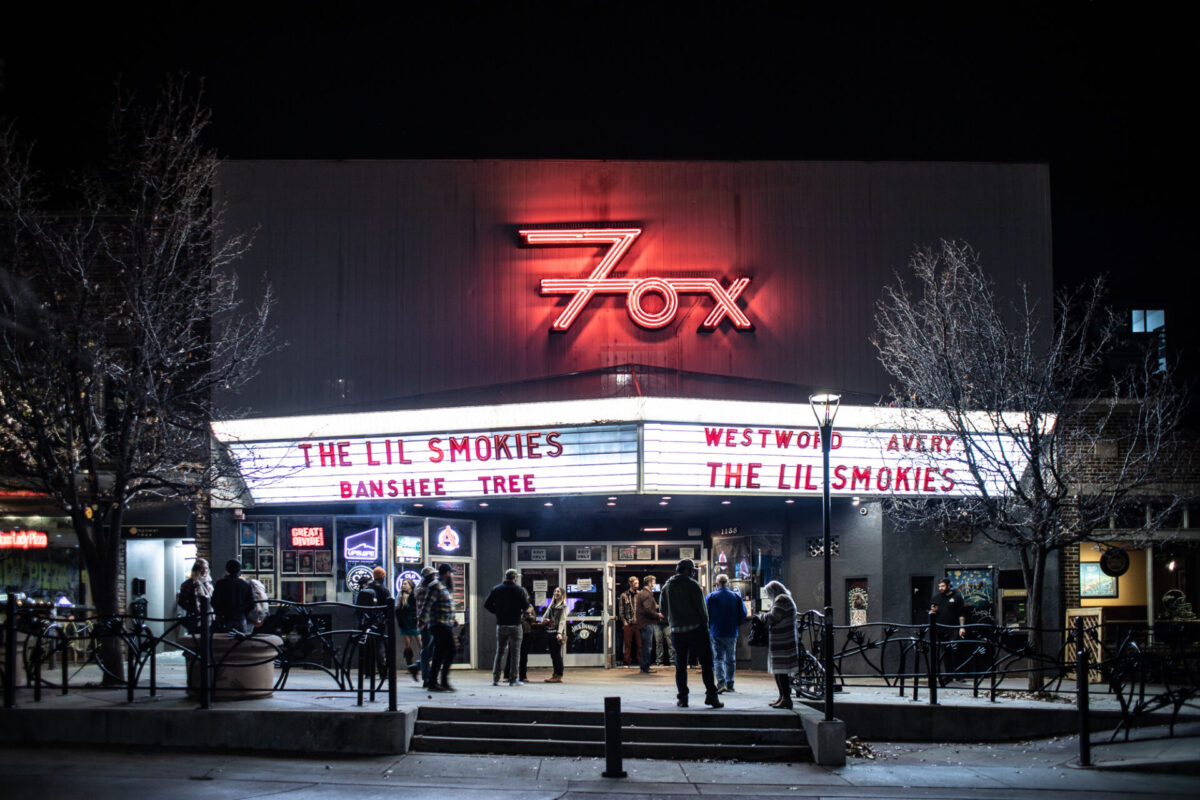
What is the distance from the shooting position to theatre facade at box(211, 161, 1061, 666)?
19797mm

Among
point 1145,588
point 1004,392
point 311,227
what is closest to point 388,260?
point 311,227

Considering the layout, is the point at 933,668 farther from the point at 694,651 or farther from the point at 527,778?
the point at 527,778

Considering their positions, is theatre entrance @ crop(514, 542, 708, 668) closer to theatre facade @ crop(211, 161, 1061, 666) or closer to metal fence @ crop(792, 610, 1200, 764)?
theatre facade @ crop(211, 161, 1061, 666)

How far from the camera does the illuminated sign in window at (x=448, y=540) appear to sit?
2142 centimetres

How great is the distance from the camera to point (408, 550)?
20.7 m

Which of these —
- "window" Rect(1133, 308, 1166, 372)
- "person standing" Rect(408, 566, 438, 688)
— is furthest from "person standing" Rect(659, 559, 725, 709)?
"window" Rect(1133, 308, 1166, 372)

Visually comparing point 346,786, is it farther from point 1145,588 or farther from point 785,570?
point 1145,588

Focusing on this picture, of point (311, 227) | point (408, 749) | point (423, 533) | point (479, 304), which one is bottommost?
point (408, 749)

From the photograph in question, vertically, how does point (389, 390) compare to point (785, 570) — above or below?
above

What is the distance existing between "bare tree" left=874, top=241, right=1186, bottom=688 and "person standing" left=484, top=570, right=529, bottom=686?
22.5 feet

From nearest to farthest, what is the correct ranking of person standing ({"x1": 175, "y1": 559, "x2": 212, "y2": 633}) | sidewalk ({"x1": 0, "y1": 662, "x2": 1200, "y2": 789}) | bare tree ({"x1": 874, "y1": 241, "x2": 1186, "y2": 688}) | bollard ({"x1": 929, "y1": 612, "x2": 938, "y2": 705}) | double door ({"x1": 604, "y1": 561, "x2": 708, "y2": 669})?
sidewalk ({"x1": 0, "y1": 662, "x2": 1200, "y2": 789}), bollard ({"x1": 929, "y1": 612, "x2": 938, "y2": 705}), person standing ({"x1": 175, "y1": 559, "x2": 212, "y2": 633}), bare tree ({"x1": 874, "y1": 241, "x2": 1186, "y2": 688}), double door ({"x1": 604, "y1": 561, "x2": 708, "y2": 669})

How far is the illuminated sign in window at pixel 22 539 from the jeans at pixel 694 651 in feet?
45.5

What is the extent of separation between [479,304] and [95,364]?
7.38 metres

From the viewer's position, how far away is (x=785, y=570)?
21609 millimetres
